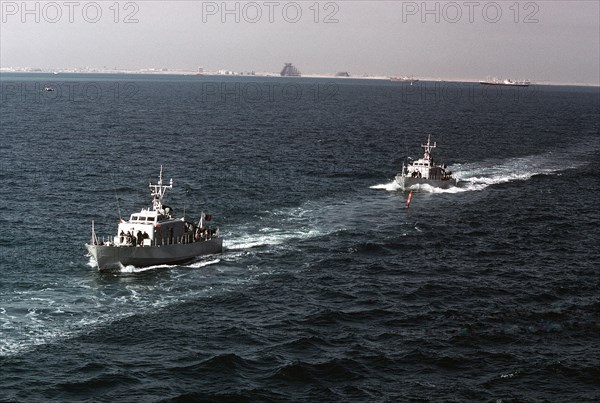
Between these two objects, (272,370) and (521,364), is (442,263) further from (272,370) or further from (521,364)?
(272,370)

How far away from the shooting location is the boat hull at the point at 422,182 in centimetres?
15012

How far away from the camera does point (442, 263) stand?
9931 cm

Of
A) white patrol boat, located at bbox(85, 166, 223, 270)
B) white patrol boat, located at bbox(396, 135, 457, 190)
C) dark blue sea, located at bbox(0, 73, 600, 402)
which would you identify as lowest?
dark blue sea, located at bbox(0, 73, 600, 402)

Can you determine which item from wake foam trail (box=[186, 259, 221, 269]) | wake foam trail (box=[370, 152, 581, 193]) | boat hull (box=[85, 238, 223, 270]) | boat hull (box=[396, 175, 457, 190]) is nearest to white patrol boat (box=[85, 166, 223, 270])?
boat hull (box=[85, 238, 223, 270])

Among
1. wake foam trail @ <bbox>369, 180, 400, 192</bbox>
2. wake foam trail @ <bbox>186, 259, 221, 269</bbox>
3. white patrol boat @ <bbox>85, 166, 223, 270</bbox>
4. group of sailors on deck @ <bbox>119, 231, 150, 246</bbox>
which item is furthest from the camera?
wake foam trail @ <bbox>369, 180, 400, 192</bbox>

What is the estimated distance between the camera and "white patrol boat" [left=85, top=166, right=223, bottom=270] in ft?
298

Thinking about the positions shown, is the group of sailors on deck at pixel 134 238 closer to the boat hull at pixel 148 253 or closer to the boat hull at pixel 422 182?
the boat hull at pixel 148 253

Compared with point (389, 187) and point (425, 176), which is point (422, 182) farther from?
point (389, 187)

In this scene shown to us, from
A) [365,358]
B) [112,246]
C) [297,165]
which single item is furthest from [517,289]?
[297,165]

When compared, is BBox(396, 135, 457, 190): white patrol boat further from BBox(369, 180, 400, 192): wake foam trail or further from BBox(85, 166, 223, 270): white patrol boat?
BBox(85, 166, 223, 270): white patrol boat

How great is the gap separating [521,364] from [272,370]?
20764 mm

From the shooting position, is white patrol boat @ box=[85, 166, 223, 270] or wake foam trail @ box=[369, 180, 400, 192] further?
wake foam trail @ box=[369, 180, 400, 192]

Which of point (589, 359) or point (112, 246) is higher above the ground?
point (112, 246)

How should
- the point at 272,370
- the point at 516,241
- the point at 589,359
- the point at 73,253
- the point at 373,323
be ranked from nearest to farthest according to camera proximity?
1. the point at 272,370
2. the point at 589,359
3. the point at 373,323
4. the point at 73,253
5. the point at 516,241
